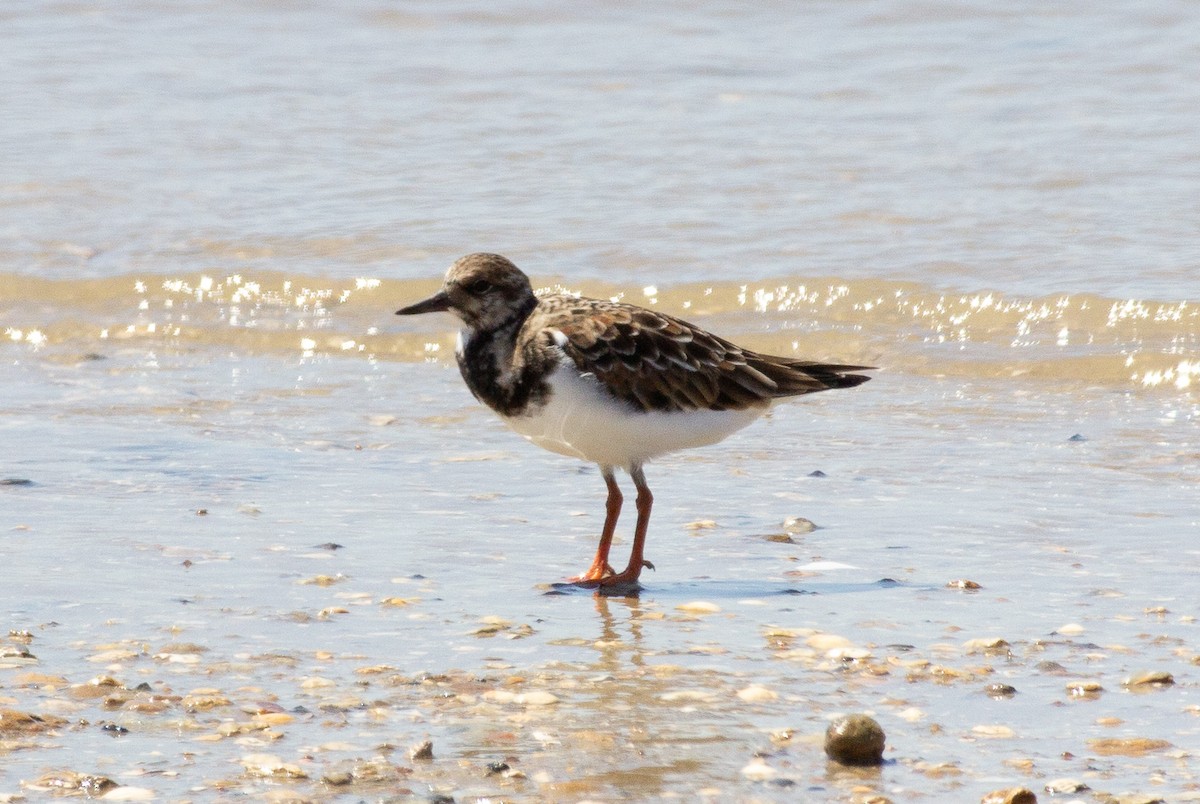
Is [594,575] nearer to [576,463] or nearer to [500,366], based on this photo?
[500,366]

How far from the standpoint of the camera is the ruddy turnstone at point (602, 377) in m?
5.34

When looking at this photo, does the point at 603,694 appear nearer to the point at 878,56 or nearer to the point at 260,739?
the point at 260,739

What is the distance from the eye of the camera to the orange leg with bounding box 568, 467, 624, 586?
5316mm

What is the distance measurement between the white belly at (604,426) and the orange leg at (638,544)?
0.24 feet

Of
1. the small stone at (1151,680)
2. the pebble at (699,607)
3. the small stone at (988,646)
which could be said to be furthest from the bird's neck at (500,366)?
the small stone at (1151,680)

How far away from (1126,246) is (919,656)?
5.86m

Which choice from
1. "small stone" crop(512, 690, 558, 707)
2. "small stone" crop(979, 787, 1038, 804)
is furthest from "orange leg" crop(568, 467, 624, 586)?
"small stone" crop(979, 787, 1038, 804)

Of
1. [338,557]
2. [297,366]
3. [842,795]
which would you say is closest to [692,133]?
[297,366]

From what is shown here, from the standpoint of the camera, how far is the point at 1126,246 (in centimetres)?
973

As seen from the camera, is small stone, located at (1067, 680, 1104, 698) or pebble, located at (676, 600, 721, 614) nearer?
small stone, located at (1067, 680, 1104, 698)

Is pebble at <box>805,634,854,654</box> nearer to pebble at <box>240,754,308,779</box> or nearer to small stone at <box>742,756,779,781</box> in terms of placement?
small stone at <box>742,756,779,781</box>

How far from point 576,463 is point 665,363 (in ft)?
4.51

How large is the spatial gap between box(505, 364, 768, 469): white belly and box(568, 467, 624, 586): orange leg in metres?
0.08

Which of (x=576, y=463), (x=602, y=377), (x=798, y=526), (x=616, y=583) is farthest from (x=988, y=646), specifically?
(x=576, y=463)
